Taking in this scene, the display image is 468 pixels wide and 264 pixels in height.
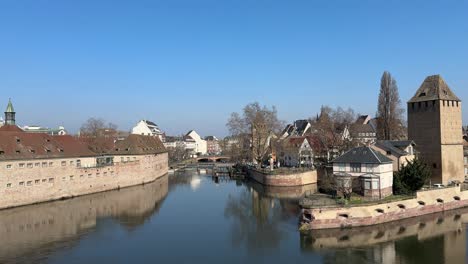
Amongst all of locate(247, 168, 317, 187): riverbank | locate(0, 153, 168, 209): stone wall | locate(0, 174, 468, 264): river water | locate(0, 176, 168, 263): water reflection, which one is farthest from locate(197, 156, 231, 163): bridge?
locate(0, 174, 468, 264): river water

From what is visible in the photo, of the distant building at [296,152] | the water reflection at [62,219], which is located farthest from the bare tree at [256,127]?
the water reflection at [62,219]

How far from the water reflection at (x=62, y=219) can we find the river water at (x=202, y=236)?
6 cm

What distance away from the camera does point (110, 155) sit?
186 ft

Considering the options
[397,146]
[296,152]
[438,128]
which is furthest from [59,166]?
[296,152]

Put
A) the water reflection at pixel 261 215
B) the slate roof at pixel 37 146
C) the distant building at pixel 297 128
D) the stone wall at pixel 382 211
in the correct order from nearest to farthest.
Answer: the water reflection at pixel 261 215 → the stone wall at pixel 382 211 → the slate roof at pixel 37 146 → the distant building at pixel 297 128

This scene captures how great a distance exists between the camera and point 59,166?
44375 mm

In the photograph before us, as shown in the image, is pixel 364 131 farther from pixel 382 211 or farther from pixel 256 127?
pixel 382 211

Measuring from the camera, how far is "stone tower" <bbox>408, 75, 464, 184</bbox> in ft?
140

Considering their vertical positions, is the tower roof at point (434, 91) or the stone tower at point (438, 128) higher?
the tower roof at point (434, 91)

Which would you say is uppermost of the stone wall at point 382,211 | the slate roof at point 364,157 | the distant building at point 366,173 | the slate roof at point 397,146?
the slate roof at point 397,146

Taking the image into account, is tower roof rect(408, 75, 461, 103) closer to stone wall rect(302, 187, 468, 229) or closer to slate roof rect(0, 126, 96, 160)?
stone wall rect(302, 187, 468, 229)

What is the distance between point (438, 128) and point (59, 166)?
40.3 metres

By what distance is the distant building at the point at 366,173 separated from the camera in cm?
3394

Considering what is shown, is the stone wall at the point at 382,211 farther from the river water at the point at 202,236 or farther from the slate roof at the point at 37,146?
the slate roof at the point at 37,146
